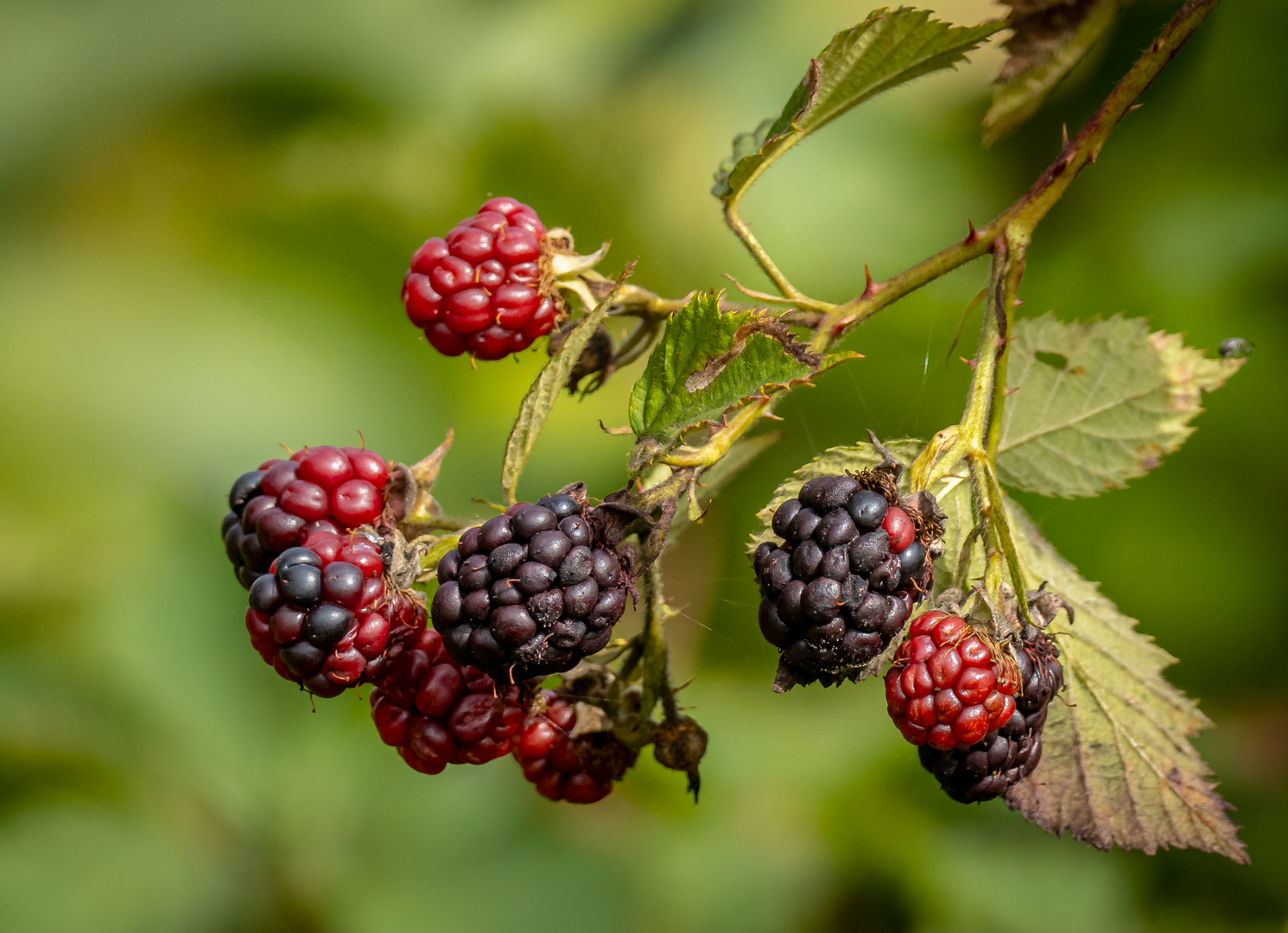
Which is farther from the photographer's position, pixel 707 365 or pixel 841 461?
pixel 841 461

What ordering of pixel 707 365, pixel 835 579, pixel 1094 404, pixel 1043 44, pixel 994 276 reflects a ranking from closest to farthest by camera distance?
pixel 835 579 → pixel 707 365 → pixel 994 276 → pixel 1043 44 → pixel 1094 404

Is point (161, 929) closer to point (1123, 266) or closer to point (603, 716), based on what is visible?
point (603, 716)

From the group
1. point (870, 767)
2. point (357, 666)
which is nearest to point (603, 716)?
point (357, 666)

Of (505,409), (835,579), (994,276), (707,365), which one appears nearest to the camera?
(835,579)

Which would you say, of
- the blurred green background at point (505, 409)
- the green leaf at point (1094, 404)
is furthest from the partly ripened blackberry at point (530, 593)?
the blurred green background at point (505, 409)

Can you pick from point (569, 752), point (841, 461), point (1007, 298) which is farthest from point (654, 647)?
point (1007, 298)

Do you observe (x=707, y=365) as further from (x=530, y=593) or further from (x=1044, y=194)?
(x=1044, y=194)
